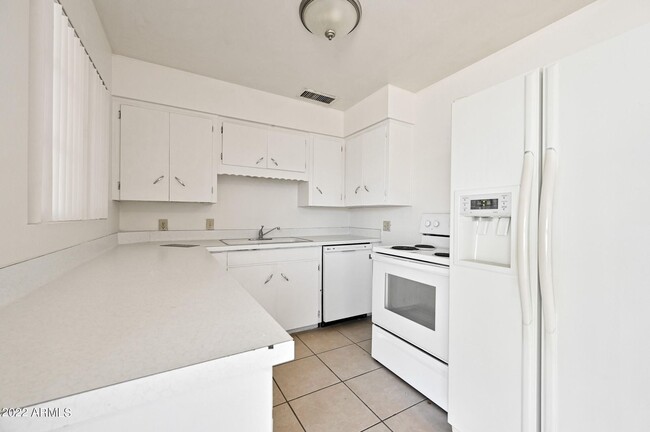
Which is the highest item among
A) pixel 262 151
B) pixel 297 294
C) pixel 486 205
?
pixel 262 151

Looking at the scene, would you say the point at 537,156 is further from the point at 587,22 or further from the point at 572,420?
the point at 587,22

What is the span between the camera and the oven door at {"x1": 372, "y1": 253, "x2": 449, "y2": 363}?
4.99 feet

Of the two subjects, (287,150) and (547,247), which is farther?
(287,150)

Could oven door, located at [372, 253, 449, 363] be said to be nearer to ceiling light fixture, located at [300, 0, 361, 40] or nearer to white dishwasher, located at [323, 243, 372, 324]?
white dishwasher, located at [323, 243, 372, 324]

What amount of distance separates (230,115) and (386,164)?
157 cm

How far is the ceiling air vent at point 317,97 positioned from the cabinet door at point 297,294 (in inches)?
67.4

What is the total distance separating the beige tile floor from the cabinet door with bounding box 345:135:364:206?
152 cm

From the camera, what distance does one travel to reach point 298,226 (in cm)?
319

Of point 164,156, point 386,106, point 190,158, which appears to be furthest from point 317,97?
point 164,156

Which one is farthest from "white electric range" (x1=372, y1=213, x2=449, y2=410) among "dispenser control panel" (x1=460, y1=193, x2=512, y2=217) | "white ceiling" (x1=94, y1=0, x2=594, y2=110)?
"white ceiling" (x1=94, y1=0, x2=594, y2=110)

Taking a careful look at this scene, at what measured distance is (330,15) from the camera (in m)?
1.49

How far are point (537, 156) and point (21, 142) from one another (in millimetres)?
1894

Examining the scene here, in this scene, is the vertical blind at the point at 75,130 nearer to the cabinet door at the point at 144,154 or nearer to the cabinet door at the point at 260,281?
the cabinet door at the point at 144,154

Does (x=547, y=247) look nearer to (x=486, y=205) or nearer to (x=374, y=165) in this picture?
(x=486, y=205)
